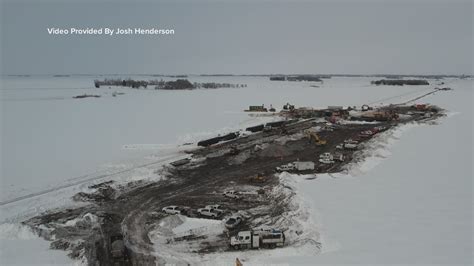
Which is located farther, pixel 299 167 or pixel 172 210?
pixel 299 167

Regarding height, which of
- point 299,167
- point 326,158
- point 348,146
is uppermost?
point 348,146

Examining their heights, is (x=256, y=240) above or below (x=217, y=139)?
below

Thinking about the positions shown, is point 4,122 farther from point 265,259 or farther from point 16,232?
point 265,259

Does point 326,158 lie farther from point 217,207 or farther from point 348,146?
point 217,207

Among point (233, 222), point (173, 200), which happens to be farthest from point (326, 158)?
point (233, 222)

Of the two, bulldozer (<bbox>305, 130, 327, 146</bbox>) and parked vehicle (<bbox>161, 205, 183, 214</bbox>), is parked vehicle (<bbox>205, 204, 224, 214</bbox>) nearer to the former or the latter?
parked vehicle (<bbox>161, 205, 183, 214</bbox>)

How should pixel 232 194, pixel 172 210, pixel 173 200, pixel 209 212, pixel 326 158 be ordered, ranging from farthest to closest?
pixel 326 158 < pixel 232 194 < pixel 173 200 < pixel 172 210 < pixel 209 212

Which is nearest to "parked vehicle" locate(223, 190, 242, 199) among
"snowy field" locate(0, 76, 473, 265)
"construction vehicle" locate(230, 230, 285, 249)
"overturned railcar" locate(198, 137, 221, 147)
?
"snowy field" locate(0, 76, 473, 265)
